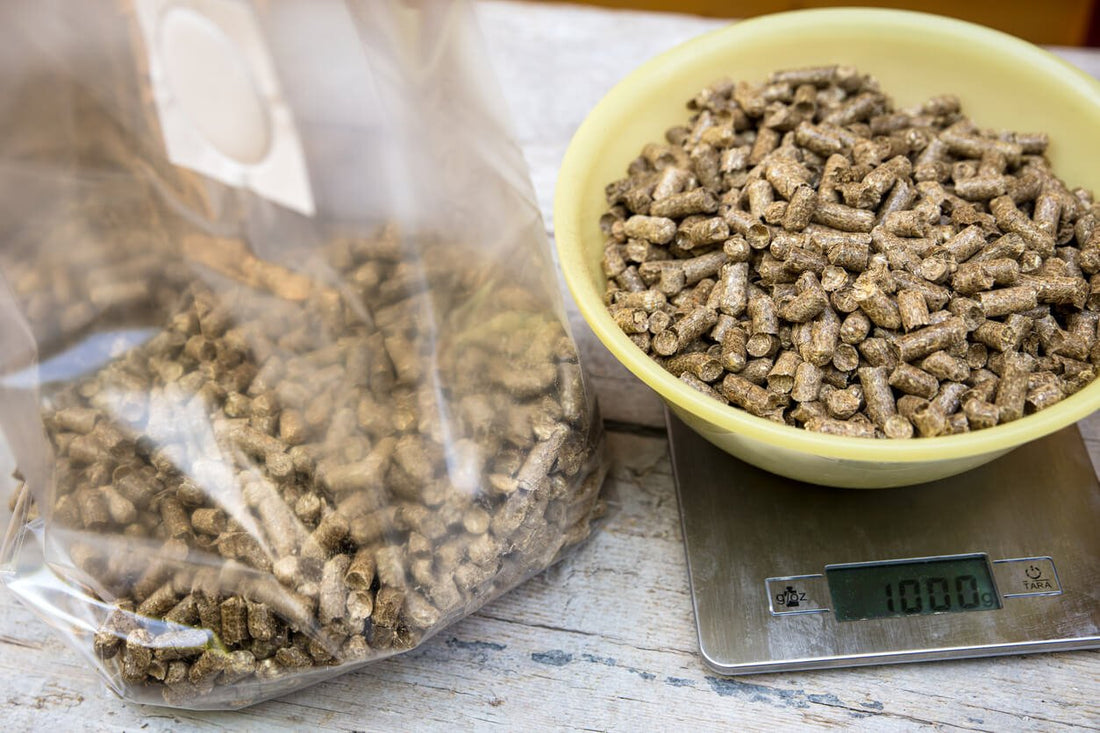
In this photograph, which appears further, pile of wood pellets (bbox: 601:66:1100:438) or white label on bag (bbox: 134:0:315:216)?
white label on bag (bbox: 134:0:315:216)

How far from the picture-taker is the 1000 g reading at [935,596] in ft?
3.53

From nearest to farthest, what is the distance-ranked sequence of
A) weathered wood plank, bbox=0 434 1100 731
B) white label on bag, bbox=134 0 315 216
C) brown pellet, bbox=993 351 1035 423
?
brown pellet, bbox=993 351 1035 423 < weathered wood plank, bbox=0 434 1100 731 < white label on bag, bbox=134 0 315 216

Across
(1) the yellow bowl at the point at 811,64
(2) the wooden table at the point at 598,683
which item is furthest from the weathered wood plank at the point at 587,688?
(1) the yellow bowl at the point at 811,64

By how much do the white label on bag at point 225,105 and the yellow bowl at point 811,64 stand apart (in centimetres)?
40

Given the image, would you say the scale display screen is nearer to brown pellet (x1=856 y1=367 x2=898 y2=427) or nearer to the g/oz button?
the g/oz button

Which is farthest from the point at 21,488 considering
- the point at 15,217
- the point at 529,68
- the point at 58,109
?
the point at 529,68

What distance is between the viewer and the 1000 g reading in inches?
42.4

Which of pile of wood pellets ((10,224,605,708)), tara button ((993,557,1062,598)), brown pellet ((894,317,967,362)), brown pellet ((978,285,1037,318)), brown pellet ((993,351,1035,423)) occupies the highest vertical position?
brown pellet ((978,285,1037,318))

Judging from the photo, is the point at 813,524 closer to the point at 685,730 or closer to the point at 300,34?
the point at 685,730

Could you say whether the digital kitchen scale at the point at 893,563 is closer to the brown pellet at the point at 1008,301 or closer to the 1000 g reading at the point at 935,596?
the 1000 g reading at the point at 935,596

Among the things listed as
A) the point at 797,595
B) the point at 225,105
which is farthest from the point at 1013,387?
the point at 225,105

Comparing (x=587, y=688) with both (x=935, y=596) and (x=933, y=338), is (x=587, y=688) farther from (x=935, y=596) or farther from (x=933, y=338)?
(x=933, y=338)

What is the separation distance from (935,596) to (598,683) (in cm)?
40

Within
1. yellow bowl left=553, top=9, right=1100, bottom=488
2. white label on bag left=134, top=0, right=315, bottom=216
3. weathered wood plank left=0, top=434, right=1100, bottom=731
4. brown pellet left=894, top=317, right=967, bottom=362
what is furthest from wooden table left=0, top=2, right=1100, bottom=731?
white label on bag left=134, top=0, right=315, bottom=216
